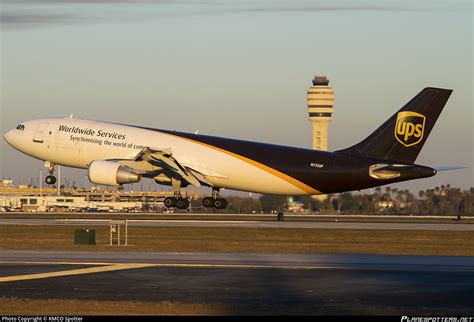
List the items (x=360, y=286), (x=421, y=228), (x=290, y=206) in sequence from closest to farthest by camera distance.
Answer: (x=360, y=286), (x=421, y=228), (x=290, y=206)

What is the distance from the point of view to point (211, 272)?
36250 mm

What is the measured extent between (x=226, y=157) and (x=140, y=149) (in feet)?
19.8

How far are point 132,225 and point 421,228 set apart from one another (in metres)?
19.6

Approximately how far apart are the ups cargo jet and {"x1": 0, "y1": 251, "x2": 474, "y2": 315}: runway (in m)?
20.8

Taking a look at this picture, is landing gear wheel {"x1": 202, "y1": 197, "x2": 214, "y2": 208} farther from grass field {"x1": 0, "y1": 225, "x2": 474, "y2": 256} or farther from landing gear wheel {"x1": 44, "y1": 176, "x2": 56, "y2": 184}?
landing gear wheel {"x1": 44, "y1": 176, "x2": 56, "y2": 184}

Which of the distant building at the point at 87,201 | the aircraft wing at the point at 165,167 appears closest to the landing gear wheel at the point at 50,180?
the aircraft wing at the point at 165,167

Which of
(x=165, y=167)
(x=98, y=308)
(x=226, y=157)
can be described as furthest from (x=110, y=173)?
(x=98, y=308)

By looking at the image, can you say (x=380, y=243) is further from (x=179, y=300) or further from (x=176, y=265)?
(x=179, y=300)

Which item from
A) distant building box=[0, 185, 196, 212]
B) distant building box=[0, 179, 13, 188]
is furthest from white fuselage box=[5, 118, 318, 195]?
distant building box=[0, 179, 13, 188]

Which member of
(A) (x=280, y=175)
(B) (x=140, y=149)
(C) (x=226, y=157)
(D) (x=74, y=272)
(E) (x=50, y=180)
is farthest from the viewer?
(E) (x=50, y=180)

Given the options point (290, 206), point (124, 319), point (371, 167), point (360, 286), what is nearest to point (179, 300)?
point (124, 319)

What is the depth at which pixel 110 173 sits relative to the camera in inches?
2704

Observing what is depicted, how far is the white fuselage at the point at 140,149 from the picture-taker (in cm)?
6881

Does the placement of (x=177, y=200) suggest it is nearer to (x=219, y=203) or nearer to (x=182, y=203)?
(x=182, y=203)
